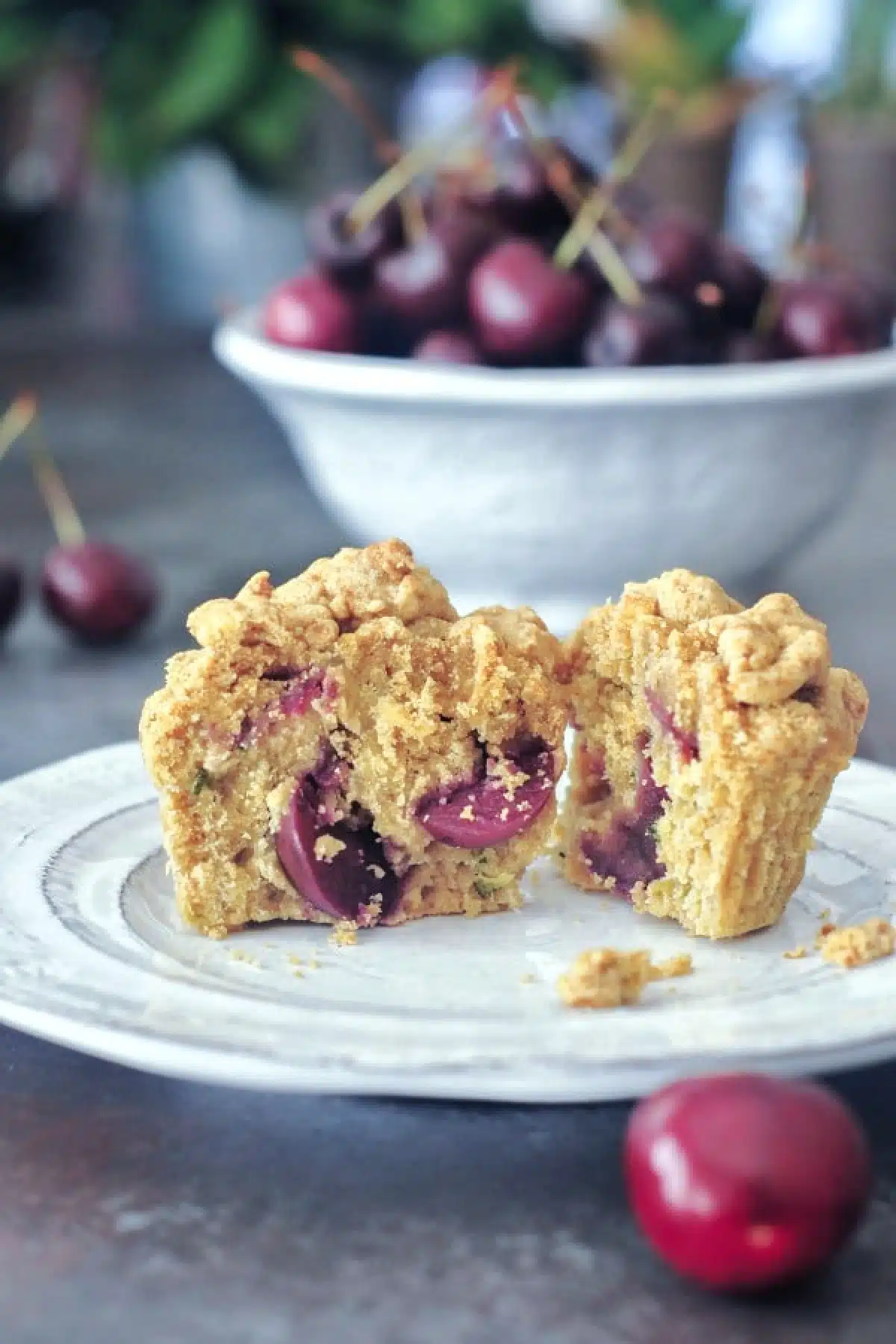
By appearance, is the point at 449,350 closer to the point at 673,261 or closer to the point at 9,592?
the point at 673,261

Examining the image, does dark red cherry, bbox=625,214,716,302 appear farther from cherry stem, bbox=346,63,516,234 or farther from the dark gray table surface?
the dark gray table surface

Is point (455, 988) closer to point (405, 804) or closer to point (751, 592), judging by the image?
point (405, 804)

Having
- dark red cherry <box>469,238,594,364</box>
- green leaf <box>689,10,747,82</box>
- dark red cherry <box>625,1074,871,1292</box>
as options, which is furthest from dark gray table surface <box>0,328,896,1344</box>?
green leaf <box>689,10,747,82</box>

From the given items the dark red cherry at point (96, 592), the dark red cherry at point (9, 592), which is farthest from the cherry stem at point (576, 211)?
the dark red cherry at point (9, 592)

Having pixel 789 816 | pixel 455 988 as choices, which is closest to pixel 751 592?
pixel 789 816

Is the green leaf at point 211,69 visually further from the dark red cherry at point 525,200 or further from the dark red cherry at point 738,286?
the dark red cherry at point 738,286

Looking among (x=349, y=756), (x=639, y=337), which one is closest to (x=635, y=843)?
(x=349, y=756)
